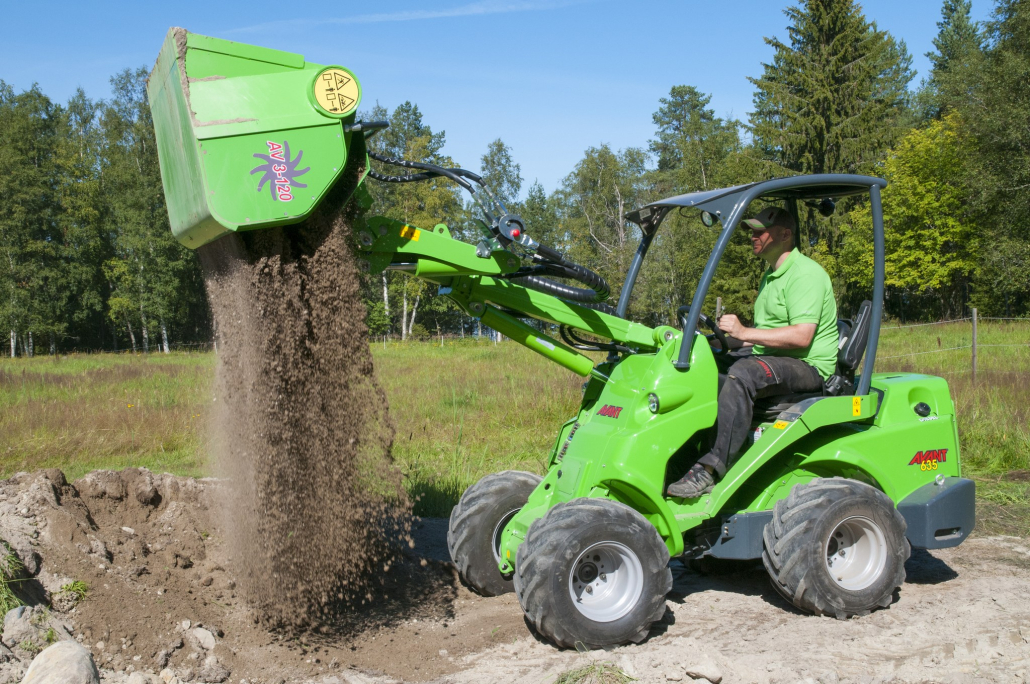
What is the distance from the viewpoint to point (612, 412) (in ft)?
15.4

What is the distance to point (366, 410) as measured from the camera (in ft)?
14.1

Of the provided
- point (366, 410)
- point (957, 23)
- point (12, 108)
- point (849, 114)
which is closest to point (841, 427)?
point (366, 410)

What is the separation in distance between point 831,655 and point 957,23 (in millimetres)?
65749

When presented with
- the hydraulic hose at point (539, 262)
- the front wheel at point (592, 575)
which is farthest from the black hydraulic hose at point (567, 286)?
the front wheel at point (592, 575)

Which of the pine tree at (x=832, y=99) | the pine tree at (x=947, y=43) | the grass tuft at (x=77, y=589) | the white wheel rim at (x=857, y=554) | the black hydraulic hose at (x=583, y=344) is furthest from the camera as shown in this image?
the pine tree at (x=947, y=43)

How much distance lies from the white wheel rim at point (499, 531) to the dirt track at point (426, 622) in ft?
0.85

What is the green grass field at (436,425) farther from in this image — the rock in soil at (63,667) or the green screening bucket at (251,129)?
the green screening bucket at (251,129)

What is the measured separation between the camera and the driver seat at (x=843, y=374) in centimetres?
484

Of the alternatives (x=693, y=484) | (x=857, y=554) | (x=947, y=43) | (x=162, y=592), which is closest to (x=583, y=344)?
(x=693, y=484)

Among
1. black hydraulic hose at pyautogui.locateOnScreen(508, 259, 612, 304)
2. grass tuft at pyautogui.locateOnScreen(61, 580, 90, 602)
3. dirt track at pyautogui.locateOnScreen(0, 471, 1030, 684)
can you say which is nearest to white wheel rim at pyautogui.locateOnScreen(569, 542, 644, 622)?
dirt track at pyautogui.locateOnScreen(0, 471, 1030, 684)

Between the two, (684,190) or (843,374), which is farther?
(684,190)

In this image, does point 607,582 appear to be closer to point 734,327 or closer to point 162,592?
point 734,327

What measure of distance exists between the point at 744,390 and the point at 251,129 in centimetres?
285

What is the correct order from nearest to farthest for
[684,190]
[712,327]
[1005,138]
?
[712,327] → [1005,138] → [684,190]
